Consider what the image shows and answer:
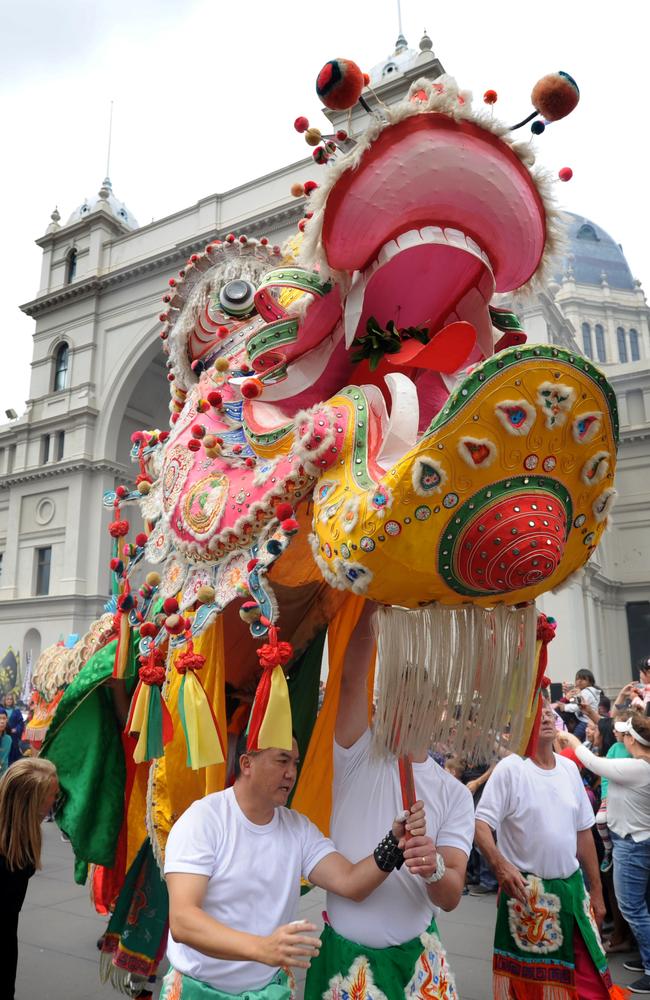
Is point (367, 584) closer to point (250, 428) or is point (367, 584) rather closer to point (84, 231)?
point (250, 428)

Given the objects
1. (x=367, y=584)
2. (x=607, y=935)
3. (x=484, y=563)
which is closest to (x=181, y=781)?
(x=367, y=584)

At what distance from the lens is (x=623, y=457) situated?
67.7ft

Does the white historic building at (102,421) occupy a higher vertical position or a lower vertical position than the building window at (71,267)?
lower

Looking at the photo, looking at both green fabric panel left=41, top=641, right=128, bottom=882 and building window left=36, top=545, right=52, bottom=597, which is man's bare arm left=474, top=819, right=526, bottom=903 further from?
building window left=36, top=545, right=52, bottom=597

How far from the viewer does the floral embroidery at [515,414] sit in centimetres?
180

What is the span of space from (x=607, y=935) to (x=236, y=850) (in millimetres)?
3914

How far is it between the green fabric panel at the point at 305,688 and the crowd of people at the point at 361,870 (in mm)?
264

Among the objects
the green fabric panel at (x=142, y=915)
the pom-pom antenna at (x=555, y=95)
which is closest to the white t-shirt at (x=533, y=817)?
the green fabric panel at (x=142, y=915)

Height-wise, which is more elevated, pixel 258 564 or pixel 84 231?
pixel 84 231

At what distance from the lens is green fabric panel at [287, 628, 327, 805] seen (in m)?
3.11

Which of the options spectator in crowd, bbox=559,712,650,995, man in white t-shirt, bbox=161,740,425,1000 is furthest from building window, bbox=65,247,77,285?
man in white t-shirt, bbox=161,740,425,1000

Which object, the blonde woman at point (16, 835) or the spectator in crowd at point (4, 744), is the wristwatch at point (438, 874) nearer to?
the blonde woman at point (16, 835)

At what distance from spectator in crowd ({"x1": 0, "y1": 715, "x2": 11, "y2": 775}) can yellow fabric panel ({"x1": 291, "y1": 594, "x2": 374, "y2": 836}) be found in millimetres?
5343

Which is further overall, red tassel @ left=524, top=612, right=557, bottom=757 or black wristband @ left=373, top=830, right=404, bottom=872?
red tassel @ left=524, top=612, right=557, bottom=757
